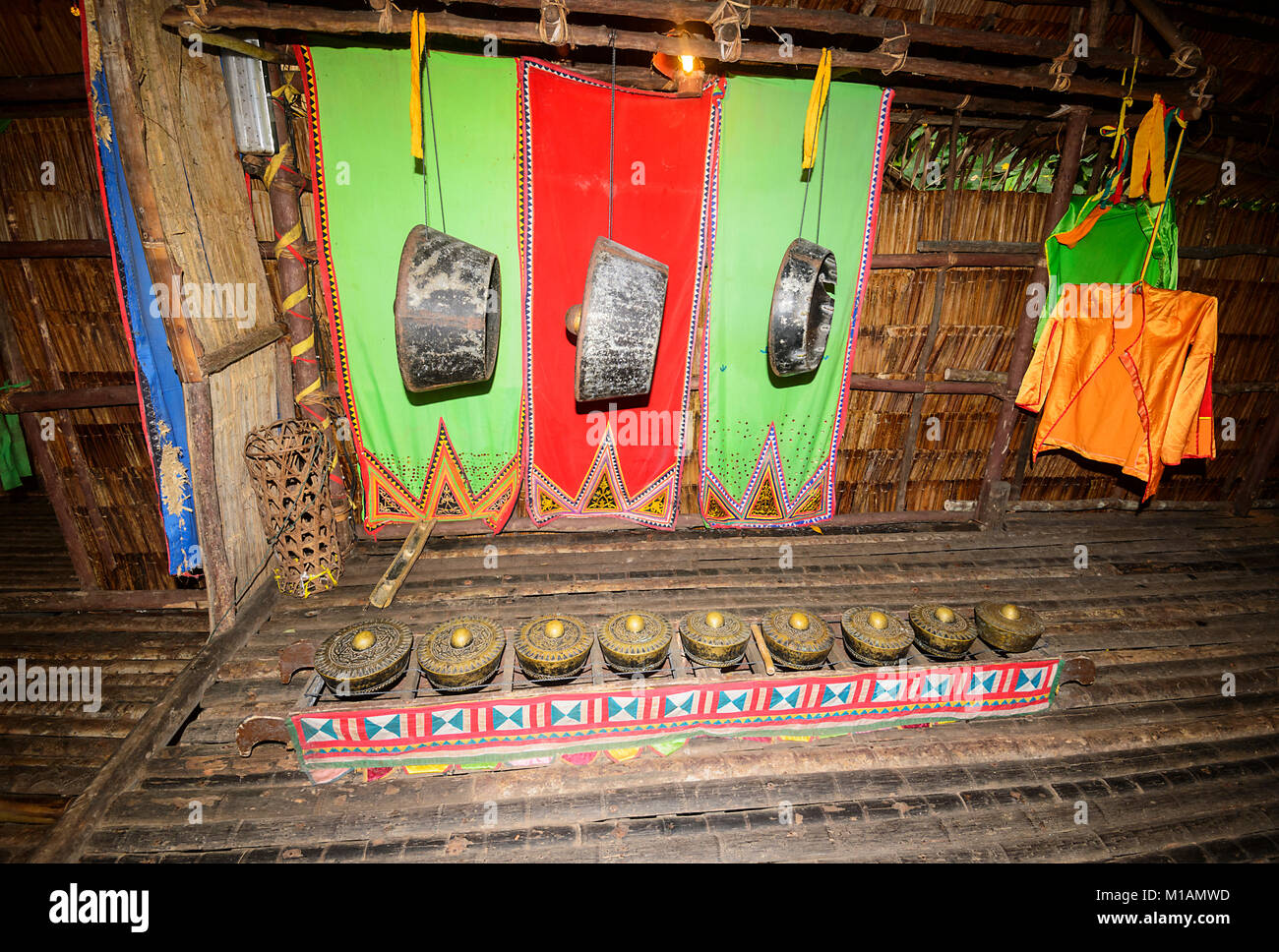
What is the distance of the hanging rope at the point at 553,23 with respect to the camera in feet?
9.68

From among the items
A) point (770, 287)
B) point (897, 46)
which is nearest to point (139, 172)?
point (770, 287)

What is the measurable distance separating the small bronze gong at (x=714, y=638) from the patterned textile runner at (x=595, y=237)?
1.69 m

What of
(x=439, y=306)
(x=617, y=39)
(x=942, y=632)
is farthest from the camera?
(x=617, y=39)

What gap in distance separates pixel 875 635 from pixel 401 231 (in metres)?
3.80

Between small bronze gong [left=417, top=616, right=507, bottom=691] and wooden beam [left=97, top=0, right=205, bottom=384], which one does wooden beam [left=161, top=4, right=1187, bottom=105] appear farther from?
small bronze gong [left=417, top=616, right=507, bottom=691]

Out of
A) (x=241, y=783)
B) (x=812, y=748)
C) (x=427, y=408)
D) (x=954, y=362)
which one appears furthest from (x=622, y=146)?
(x=241, y=783)

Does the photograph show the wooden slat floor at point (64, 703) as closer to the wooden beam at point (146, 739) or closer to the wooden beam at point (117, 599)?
the wooden beam at point (117, 599)

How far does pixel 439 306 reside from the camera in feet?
9.53

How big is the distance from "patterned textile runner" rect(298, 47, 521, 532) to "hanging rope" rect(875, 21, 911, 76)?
226 cm

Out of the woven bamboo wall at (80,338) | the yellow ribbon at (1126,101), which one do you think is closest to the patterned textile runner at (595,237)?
the woven bamboo wall at (80,338)

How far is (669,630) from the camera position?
2924 millimetres

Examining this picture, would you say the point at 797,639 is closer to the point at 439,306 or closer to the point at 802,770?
the point at 802,770

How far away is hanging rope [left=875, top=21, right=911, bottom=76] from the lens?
3293mm

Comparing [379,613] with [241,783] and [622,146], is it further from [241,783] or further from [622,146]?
[622,146]
